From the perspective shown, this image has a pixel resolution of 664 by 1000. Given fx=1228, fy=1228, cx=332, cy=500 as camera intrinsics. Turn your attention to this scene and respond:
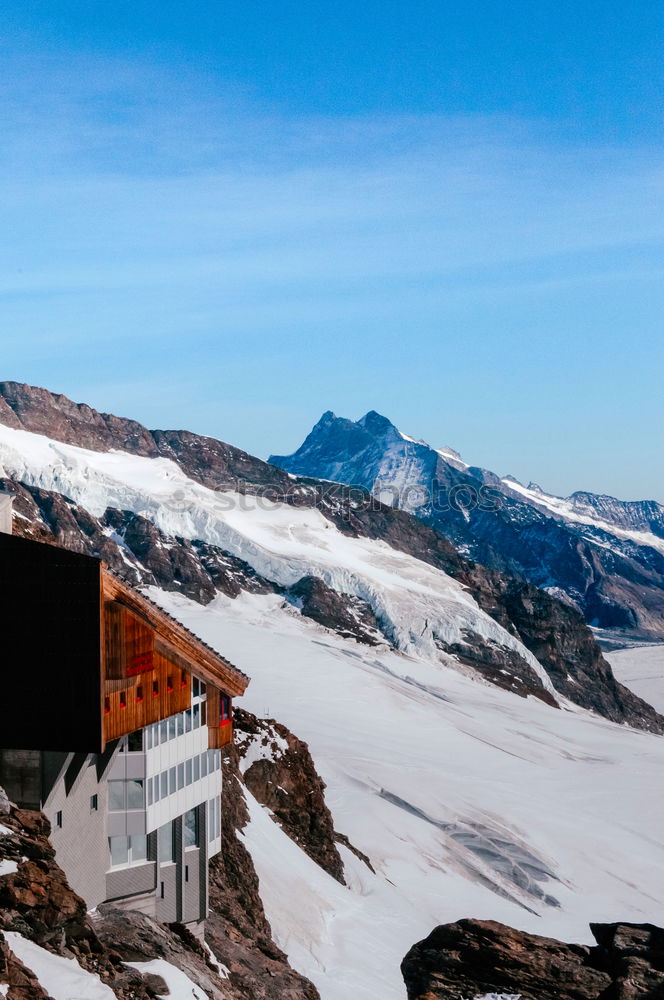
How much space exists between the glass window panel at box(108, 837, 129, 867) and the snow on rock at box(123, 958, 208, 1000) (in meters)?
7.29

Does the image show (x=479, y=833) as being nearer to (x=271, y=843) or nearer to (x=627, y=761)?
(x=271, y=843)

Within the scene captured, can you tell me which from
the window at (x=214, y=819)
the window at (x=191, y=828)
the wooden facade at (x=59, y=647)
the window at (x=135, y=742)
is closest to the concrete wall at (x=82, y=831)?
the window at (x=135, y=742)

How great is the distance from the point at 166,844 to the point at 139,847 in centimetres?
226

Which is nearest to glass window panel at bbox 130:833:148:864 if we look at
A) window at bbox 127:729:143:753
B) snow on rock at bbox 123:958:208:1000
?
window at bbox 127:729:143:753

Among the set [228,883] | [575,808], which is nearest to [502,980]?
[228,883]

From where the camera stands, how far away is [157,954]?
31062mm

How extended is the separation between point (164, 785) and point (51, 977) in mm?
14104

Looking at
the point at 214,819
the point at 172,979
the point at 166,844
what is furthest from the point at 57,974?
the point at 214,819

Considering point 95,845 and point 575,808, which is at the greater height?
point 95,845

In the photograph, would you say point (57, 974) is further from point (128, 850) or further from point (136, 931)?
point (128, 850)

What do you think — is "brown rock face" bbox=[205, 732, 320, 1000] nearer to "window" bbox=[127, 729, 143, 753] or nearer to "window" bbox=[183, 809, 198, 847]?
"window" bbox=[183, 809, 198, 847]

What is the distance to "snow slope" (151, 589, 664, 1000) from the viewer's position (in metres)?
64.5

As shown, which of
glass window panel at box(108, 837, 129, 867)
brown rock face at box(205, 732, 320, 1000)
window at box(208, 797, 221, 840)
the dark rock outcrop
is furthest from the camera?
the dark rock outcrop

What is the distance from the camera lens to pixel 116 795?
37.6 meters
